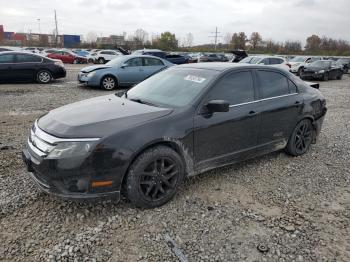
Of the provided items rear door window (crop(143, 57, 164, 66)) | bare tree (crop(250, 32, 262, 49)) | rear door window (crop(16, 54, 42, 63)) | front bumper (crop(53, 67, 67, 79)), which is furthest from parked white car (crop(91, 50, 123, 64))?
bare tree (crop(250, 32, 262, 49))

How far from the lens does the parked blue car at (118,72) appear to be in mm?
11695

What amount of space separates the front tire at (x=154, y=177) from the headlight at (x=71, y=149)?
0.50 meters

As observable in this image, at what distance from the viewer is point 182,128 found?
3.46 meters

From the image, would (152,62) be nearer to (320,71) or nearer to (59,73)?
(59,73)

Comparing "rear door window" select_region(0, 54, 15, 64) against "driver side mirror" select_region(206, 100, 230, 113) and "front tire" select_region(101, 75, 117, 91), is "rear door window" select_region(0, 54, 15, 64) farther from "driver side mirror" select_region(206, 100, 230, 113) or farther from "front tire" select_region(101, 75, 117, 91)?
"driver side mirror" select_region(206, 100, 230, 113)

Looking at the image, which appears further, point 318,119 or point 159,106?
point 318,119

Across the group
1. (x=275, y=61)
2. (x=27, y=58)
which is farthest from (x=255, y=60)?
(x=27, y=58)

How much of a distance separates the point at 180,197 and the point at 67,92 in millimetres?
8570

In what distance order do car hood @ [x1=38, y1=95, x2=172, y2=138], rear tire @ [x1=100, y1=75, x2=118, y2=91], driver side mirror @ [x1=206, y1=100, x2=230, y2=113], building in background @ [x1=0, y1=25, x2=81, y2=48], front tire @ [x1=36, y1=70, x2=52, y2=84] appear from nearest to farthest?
car hood @ [x1=38, y1=95, x2=172, y2=138] → driver side mirror @ [x1=206, y1=100, x2=230, y2=113] → rear tire @ [x1=100, y1=75, x2=118, y2=91] → front tire @ [x1=36, y1=70, x2=52, y2=84] → building in background @ [x1=0, y1=25, x2=81, y2=48]

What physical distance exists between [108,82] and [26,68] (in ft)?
12.2

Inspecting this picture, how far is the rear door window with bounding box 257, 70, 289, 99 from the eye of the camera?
14.4 feet

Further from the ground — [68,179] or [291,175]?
[68,179]

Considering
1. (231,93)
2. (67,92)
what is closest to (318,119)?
(231,93)

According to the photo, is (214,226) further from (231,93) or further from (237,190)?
(231,93)
